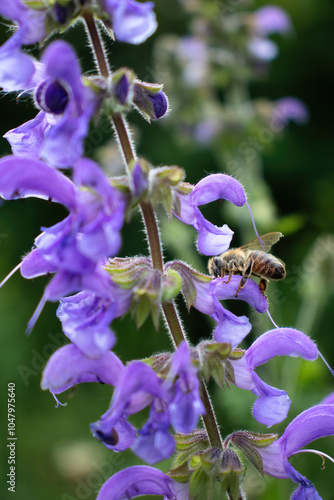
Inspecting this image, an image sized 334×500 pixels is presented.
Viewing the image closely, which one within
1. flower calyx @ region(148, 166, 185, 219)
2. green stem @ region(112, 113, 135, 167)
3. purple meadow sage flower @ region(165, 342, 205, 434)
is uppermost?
green stem @ region(112, 113, 135, 167)

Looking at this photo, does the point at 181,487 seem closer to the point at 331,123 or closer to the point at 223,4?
the point at 223,4

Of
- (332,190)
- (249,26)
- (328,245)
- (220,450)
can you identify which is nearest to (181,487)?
(220,450)

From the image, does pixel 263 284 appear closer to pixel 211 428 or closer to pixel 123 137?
pixel 211 428

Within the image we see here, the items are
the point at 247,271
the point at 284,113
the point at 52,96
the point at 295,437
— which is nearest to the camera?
the point at 52,96

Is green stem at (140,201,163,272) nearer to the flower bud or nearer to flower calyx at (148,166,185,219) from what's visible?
flower calyx at (148,166,185,219)

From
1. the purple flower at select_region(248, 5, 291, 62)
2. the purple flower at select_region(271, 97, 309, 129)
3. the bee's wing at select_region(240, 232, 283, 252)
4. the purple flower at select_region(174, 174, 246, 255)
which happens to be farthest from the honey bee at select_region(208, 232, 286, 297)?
the purple flower at select_region(248, 5, 291, 62)

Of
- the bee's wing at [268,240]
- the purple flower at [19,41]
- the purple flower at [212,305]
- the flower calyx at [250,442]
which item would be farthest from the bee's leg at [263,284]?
the purple flower at [19,41]

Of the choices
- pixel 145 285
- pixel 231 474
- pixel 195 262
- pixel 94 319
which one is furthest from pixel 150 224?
pixel 195 262
